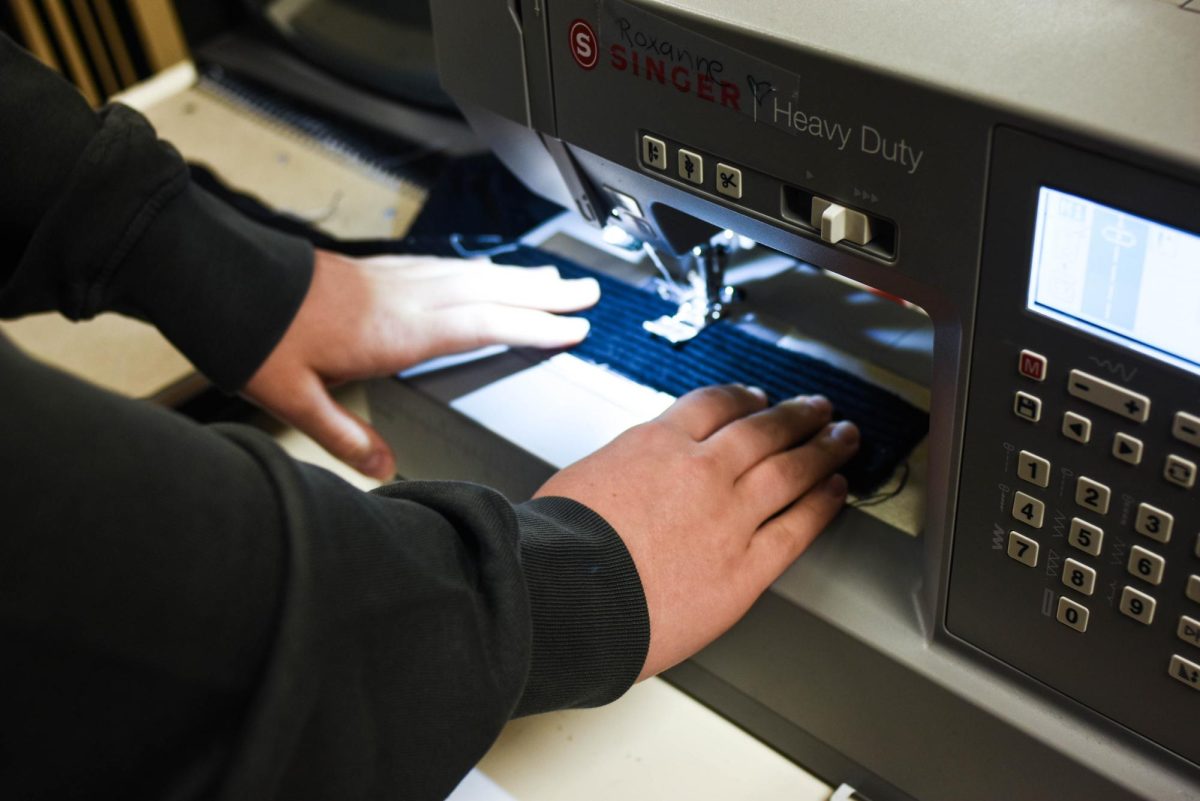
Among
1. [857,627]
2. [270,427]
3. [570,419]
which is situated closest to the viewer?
[857,627]

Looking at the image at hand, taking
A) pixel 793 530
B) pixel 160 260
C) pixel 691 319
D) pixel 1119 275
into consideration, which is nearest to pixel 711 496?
pixel 793 530

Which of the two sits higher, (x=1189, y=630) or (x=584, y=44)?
→ (x=584, y=44)

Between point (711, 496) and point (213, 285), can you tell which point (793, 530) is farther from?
point (213, 285)

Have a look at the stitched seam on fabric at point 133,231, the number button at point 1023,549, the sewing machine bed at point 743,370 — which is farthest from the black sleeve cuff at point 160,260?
the number button at point 1023,549

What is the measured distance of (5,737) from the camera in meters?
0.45

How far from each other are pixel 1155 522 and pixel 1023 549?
0.25 ft

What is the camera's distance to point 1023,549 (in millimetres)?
593

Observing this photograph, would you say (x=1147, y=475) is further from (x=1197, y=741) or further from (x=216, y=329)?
(x=216, y=329)

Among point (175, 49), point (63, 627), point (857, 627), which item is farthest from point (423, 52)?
point (63, 627)

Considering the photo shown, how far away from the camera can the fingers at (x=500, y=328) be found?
0.88 m

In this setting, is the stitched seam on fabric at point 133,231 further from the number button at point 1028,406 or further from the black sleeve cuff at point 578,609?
the number button at point 1028,406

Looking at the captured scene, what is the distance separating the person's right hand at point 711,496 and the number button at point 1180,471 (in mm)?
253

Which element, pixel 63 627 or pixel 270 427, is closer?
pixel 63 627

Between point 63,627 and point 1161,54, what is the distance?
466 millimetres
